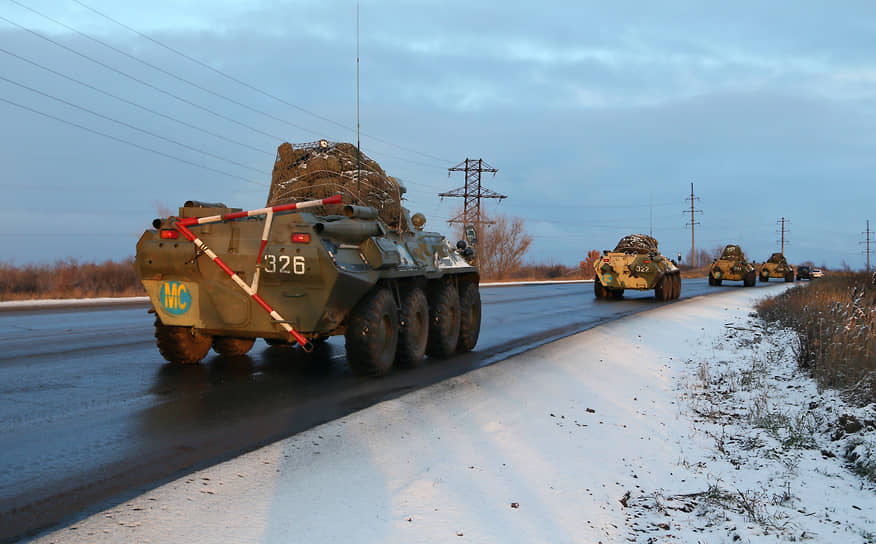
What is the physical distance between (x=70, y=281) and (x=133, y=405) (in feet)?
67.9

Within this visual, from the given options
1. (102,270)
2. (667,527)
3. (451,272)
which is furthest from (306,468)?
(102,270)

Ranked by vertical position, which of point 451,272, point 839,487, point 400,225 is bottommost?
point 839,487

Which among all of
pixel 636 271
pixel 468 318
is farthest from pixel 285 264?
Result: pixel 636 271

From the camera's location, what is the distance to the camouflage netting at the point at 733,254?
125ft

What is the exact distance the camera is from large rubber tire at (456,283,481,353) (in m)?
10.0

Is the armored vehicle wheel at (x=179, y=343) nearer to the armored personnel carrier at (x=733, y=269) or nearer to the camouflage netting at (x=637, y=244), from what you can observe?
the camouflage netting at (x=637, y=244)

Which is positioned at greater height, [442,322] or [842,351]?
[442,322]

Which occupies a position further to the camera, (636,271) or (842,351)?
(636,271)

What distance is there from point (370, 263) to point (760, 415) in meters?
4.13

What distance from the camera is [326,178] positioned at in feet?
26.9

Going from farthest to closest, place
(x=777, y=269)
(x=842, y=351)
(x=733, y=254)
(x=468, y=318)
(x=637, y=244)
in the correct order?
(x=777, y=269), (x=733, y=254), (x=637, y=244), (x=468, y=318), (x=842, y=351)

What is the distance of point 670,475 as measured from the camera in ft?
15.1

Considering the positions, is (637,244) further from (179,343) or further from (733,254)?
(179,343)

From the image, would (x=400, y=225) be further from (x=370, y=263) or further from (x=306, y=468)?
(x=306, y=468)
